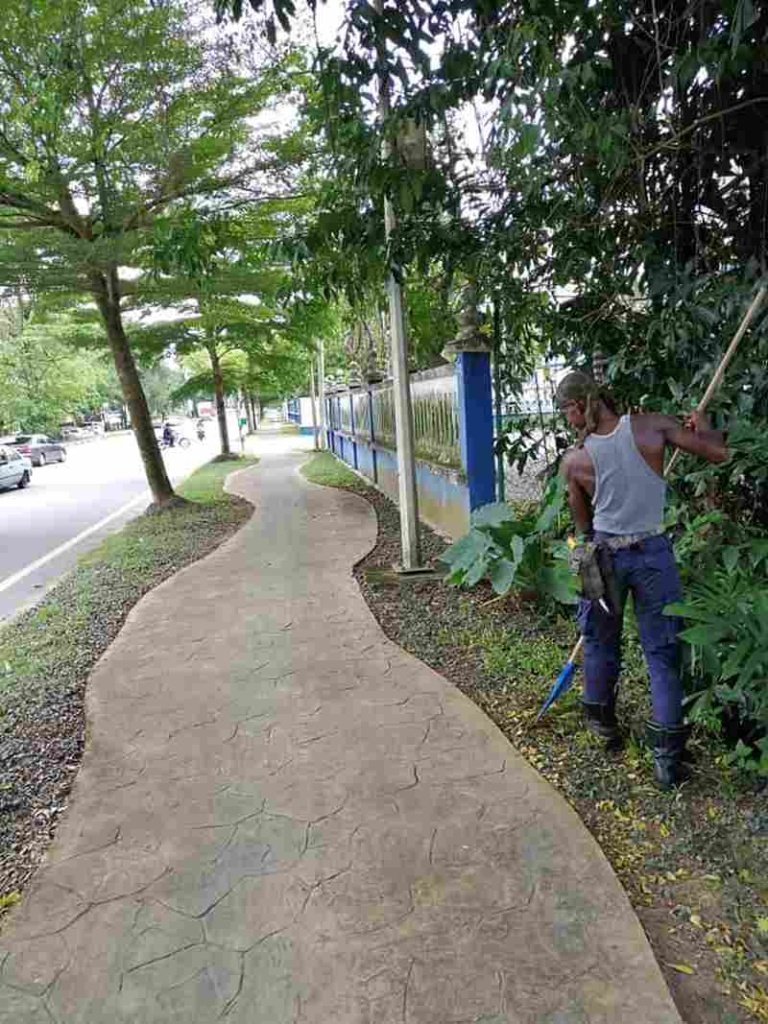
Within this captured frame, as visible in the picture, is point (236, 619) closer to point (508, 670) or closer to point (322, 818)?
point (508, 670)

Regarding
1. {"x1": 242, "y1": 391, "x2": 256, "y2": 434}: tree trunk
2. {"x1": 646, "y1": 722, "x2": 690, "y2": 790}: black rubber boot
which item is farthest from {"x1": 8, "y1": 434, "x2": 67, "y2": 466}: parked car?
{"x1": 646, "y1": 722, "x2": 690, "y2": 790}: black rubber boot

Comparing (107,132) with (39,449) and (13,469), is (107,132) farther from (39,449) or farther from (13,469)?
(39,449)

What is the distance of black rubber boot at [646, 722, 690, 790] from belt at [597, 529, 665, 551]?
2.43ft

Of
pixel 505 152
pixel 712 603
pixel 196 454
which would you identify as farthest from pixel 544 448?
pixel 196 454

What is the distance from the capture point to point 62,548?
11008 mm

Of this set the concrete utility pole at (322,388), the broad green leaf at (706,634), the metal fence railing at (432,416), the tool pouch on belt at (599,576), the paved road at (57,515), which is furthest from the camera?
the concrete utility pole at (322,388)

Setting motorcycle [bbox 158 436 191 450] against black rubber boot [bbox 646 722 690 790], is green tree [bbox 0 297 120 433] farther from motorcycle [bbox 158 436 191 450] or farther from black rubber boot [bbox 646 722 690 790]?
black rubber boot [bbox 646 722 690 790]

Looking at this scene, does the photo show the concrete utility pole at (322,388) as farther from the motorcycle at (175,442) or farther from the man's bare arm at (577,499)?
the man's bare arm at (577,499)

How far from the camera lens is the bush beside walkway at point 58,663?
3.15m

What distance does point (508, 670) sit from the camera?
4.39m

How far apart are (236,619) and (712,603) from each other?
3.89 meters

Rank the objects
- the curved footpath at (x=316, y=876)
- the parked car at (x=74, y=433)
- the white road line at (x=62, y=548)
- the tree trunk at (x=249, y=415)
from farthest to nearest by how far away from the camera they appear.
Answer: the parked car at (x=74, y=433) → the tree trunk at (x=249, y=415) → the white road line at (x=62, y=548) → the curved footpath at (x=316, y=876)

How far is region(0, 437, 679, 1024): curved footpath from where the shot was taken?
6.85ft

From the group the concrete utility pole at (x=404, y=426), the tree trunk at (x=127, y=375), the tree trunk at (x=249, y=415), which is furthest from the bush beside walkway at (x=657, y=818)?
the tree trunk at (x=249, y=415)
